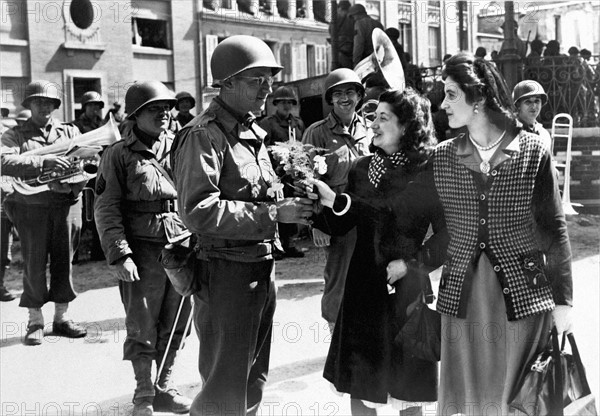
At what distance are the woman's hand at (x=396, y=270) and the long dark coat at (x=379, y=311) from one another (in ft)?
0.16

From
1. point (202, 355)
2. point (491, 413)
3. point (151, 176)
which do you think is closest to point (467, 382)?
point (491, 413)

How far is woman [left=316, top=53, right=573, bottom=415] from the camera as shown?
3115 mm

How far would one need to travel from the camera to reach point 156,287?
460 cm

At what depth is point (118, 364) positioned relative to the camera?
17.9 feet

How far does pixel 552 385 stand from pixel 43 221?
4.80 metres

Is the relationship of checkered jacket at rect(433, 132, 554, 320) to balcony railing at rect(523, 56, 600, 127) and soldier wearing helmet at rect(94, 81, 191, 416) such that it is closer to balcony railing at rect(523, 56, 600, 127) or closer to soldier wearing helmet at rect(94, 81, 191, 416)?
soldier wearing helmet at rect(94, 81, 191, 416)

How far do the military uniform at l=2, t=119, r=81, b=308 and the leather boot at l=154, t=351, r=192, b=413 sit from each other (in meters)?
2.13

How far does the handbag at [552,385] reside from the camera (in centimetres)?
302

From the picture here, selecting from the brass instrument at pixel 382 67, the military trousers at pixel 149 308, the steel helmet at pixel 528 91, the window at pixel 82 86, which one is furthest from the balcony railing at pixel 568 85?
the military trousers at pixel 149 308

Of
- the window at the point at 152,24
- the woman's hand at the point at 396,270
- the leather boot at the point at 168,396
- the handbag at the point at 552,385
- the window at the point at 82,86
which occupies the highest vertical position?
the window at the point at 152,24

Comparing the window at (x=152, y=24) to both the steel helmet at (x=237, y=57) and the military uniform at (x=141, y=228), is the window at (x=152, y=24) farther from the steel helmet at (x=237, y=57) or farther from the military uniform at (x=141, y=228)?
the steel helmet at (x=237, y=57)

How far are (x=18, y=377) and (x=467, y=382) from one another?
3492 mm

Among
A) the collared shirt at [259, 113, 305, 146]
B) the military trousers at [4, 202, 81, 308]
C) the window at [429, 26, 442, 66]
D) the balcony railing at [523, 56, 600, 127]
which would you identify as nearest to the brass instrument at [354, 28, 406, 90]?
the military trousers at [4, 202, 81, 308]

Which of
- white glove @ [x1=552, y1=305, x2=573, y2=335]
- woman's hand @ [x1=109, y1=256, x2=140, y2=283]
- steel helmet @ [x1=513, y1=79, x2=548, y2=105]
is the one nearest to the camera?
white glove @ [x1=552, y1=305, x2=573, y2=335]
